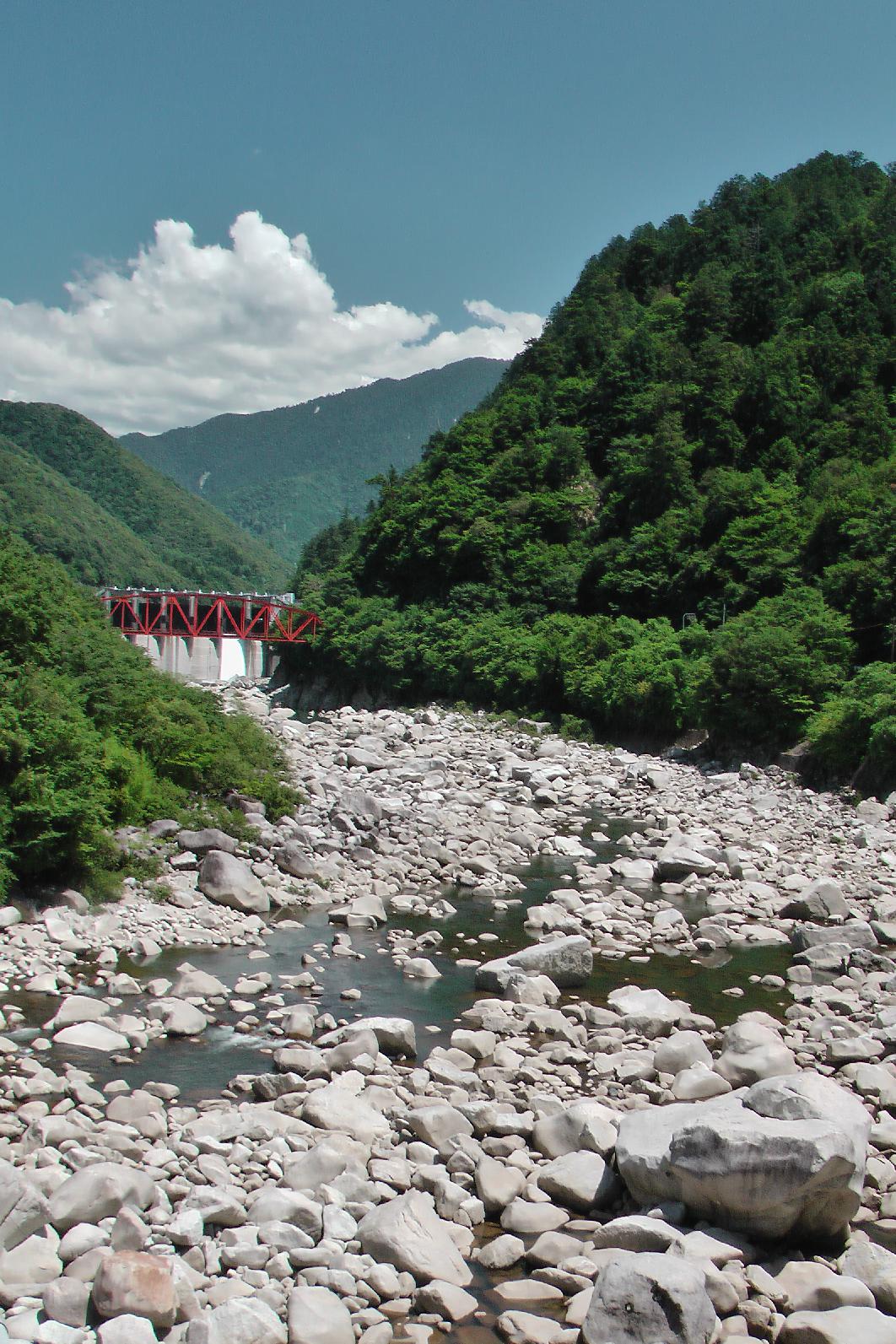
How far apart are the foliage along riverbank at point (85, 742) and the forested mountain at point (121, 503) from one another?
115m

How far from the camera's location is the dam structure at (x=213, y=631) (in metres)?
77.4

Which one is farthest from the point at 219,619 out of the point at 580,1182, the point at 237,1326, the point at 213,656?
the point at 237,1326

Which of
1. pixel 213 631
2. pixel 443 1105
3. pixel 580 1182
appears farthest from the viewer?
pixel 213 631

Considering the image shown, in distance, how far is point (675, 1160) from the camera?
799 cm

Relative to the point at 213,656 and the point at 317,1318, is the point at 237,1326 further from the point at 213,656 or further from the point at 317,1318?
the point at 213,656

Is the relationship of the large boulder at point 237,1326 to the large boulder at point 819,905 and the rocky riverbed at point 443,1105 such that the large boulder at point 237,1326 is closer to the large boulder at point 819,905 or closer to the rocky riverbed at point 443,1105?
the rocky riverbed at point 443,1105

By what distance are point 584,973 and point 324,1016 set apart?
407cm

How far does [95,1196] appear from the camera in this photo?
299 inches

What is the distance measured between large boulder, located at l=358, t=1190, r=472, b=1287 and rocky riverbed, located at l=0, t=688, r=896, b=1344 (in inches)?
0.9

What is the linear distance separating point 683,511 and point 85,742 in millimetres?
41689

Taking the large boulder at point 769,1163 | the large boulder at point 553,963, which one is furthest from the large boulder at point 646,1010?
the large boulder at point 769,1163

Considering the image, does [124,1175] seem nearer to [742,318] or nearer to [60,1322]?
[60,1322]

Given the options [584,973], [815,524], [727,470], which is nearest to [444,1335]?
[584,973]

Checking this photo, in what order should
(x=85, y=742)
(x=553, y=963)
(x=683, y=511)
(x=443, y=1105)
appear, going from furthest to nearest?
(x=683, y=511), (x=85, y=742), (x=553, y=963), (x=443, y=1105)
